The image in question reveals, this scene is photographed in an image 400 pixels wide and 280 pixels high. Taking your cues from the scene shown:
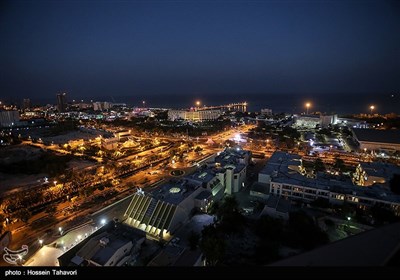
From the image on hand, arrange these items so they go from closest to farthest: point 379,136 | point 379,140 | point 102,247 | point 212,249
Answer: point 212,249 < point 102,247 < point 379,140 < point 379,136

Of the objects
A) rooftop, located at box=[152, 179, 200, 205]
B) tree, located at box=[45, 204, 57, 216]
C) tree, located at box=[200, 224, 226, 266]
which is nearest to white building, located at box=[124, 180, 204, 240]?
rooftop, located at box=[152, 179, 200, 205]

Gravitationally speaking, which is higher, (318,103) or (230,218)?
(318,103)

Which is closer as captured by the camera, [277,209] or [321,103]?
[277,209]

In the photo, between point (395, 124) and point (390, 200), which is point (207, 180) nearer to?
point (390, 200)

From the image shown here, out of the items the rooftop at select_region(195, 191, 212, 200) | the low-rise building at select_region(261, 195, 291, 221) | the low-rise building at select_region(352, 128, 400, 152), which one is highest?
the low-rise building at select_region(352, 128, 400, 152)

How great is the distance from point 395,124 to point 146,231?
26955 millimetres

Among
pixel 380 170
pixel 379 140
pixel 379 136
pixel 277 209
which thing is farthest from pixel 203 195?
pixel 379 136

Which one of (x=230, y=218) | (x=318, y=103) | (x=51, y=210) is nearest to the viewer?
(x=230, y=218)

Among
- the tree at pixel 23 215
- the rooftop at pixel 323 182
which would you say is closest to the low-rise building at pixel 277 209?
the rooftop at pixel 323 182

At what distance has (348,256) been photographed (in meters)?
2.08

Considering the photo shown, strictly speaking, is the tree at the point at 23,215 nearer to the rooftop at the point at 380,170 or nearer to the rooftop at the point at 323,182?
the rooftop at the point at 323,182

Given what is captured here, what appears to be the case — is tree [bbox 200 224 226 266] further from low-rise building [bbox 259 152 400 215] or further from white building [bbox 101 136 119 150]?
white building [bbox 101 136 119 150]

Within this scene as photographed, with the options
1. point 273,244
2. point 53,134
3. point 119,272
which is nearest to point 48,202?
point 273,244

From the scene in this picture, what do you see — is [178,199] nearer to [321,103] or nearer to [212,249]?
[212,249]
